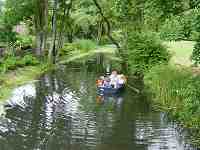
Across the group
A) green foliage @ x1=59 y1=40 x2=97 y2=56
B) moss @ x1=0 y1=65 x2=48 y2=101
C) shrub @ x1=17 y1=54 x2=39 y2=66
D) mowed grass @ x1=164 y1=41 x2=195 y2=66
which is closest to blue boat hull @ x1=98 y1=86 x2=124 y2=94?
moss @ x1=0 y1=65 x2=48 y2=101

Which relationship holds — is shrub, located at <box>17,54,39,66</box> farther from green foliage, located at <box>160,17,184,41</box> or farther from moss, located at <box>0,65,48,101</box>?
green foliage, located at <box>160,17,184,41</box>

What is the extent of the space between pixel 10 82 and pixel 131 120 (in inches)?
499

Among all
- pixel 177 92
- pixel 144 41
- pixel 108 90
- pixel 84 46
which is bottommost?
pixel 84 46

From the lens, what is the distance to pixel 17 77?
36531 millimetres

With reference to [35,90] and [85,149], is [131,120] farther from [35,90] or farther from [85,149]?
[35,90]

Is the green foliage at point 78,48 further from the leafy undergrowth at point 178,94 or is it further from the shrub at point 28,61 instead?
the leafy undergrowth at point 178,94

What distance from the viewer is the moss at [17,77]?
3055cm

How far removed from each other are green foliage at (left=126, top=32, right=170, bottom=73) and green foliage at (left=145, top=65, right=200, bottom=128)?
10.5 feet

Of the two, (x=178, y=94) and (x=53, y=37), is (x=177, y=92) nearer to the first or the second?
(x=178, y=94)

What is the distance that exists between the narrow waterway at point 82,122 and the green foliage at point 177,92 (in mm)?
766

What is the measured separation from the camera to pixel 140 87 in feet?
111

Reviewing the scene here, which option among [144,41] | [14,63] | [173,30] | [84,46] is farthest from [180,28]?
[84,46]

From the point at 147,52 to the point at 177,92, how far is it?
14940 millimetres

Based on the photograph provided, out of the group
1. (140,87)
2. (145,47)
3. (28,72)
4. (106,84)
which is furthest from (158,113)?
(28,72)
